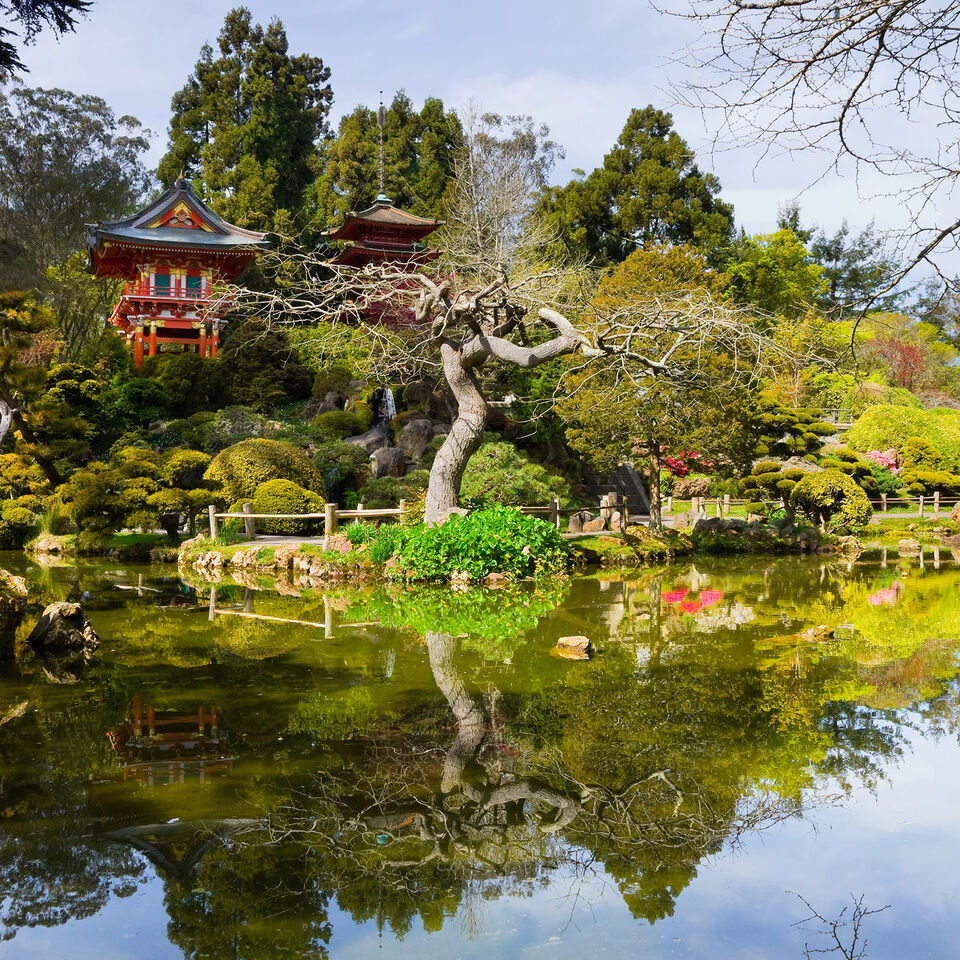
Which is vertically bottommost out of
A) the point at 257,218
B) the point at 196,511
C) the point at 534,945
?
the point at 534,945

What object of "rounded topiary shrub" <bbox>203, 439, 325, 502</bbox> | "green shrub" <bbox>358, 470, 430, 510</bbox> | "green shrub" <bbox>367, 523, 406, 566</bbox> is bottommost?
"green shrub" <bbox>367, 523, 406, 566</bbox>

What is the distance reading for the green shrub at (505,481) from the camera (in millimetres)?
15492

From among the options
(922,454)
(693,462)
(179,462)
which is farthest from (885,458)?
(179,462)

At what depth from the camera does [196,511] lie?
16219mm

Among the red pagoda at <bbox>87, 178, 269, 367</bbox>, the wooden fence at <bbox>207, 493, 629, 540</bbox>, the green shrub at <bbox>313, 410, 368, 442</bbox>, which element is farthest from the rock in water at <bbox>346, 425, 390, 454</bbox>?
the red pagoda at <bbox>87, 178, 269, 367</bbox>

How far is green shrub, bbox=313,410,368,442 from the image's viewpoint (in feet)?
66.0

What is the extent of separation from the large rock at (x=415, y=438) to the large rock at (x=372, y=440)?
35 cm

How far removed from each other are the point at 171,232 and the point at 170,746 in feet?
68.4

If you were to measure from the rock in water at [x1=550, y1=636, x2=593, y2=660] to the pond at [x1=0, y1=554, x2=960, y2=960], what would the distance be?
0.16 meters

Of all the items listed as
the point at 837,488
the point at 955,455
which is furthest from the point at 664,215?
the point at 837,488

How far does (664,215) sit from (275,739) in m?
28.1

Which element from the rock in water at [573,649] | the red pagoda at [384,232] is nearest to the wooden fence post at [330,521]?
the rock in water at [573,649]

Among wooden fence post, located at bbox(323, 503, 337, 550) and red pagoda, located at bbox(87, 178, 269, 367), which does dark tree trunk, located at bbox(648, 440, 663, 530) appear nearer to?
A: wooden fence post, located at bbox(323, 503, 337, 550)

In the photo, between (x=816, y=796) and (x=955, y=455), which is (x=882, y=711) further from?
(x=955, y=455)
